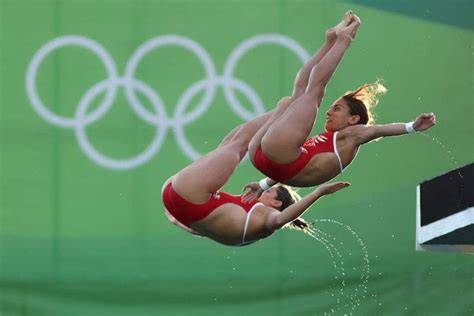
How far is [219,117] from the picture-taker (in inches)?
316

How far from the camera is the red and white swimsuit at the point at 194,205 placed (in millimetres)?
7199

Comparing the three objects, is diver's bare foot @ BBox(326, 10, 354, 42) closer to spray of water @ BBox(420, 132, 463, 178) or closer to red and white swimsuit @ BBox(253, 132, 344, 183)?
red and white swimsuit @ BBox(253, 132, 344, 183)

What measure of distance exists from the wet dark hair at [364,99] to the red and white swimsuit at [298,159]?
0.26 meters

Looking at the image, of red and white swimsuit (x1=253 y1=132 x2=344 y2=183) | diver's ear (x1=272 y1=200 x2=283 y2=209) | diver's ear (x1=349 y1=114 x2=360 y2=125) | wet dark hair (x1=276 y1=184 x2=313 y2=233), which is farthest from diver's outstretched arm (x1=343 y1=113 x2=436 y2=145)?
diver's ear (x1=272 y1=200 x2=283 y2=209)

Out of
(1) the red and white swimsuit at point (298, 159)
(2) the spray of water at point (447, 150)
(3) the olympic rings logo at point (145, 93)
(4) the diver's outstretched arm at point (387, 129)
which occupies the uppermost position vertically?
(3) the olympic rings logo at point (145, 93)

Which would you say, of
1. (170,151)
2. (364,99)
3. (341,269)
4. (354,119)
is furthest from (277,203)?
(364,99)

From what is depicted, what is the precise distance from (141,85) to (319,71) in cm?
129

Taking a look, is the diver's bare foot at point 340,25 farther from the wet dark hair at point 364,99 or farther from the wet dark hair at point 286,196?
the wet dark hair at point 286,196

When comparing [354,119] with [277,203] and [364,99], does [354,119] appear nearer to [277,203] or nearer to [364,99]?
[364,99]

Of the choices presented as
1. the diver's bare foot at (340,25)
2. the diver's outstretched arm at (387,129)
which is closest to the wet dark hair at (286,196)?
the diver's outstretched arm at (387,129)

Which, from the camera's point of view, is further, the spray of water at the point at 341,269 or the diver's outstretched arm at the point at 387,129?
the spray of water at the point at 341,269

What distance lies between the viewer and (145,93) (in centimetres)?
804

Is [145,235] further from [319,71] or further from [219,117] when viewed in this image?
[319,71]

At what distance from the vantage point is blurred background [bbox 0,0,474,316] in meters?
8.01
